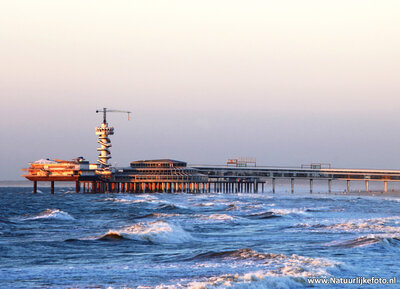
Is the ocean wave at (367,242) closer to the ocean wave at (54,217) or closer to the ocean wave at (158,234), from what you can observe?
the ocean wave at (158,234)

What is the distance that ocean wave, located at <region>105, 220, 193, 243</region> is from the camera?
149ft

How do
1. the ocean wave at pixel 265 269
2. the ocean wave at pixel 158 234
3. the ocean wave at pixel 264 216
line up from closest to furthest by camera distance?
the ocean wave at pixel 265 269 < the ocean wave at pixel 158 234 < the ocean wave at pixel 264 216

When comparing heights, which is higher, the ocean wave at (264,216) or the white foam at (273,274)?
the white foam at (273,274)

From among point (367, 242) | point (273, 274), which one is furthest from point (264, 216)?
point (273, 274)

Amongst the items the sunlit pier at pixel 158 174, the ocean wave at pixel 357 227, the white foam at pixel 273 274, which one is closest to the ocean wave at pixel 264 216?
the ocean wave at pixel 357 227

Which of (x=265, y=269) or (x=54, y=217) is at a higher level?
(x=265, y=269)

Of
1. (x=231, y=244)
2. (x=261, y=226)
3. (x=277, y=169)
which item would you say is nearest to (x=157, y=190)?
(x=277, y=169)

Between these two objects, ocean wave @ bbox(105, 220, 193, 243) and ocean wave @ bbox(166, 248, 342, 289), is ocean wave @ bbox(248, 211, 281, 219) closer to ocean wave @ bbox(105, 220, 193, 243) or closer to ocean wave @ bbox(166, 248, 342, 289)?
ocean wave @ bbox(105, 220, 193, 243)

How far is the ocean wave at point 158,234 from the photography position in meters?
45.4

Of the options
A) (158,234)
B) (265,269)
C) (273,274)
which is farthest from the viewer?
(158,234)

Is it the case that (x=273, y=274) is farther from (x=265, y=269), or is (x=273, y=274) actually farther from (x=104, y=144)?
(x=104, y=144)

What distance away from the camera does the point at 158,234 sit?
4616 centimetres

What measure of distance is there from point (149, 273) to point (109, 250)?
9.85 metres

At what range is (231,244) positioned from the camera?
42.0m
